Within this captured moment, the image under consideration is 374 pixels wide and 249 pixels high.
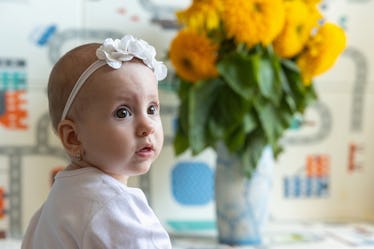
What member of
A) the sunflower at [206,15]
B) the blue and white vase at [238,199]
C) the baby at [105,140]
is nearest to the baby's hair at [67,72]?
the baby at [105,140]

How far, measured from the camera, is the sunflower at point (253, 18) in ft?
2.92

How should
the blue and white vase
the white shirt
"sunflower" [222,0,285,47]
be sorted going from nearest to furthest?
the white shirt
"sunflower" [222,0,285,47]
the blue and white vase

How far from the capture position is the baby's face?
56cm

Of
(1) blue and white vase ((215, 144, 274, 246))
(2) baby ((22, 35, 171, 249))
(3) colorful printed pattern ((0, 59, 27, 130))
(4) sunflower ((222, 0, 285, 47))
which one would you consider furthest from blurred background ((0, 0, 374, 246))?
(2) baby ((22, 35, 171, 249))

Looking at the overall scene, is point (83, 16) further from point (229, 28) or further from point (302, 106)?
point (302, 106)

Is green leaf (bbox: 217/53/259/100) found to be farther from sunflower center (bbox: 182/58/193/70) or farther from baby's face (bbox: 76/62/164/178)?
baby's face (bbox: 76/62/164/178)

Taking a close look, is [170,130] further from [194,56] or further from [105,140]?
[105,140]

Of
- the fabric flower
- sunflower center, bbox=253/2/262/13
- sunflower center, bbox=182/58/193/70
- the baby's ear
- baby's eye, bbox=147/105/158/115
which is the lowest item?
the baby's ear

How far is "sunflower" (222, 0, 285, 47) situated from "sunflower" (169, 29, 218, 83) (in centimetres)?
6

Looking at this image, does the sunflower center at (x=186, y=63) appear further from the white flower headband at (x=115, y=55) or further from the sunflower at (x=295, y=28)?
the white flower headband at (x=115, y=55)

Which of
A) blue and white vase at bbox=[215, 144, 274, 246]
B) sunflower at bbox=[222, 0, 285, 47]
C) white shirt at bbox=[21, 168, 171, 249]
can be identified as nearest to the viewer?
white shirt at bbox=[21, 168, 171, 249]

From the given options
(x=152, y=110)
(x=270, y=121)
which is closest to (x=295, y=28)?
(x=270, y=121)

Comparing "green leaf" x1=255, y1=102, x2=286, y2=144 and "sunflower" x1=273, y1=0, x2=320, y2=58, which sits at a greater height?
"sunflower" x1=273, y1=0, x2=320, y2=58

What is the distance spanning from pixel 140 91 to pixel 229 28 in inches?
14.9
